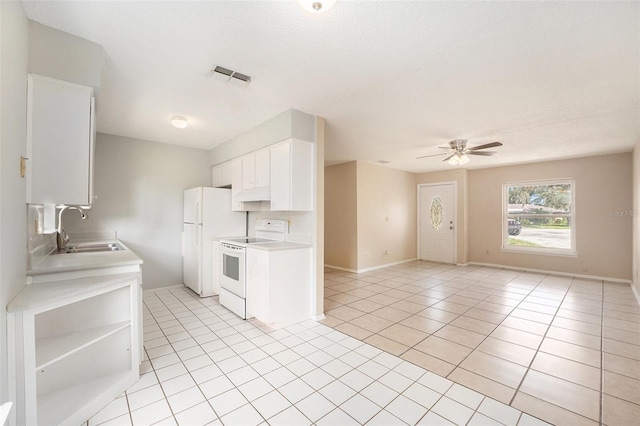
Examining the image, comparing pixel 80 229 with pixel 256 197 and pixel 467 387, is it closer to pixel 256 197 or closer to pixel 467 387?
pixel 256 197

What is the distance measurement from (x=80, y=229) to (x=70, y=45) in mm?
2993

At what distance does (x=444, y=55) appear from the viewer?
2061mm

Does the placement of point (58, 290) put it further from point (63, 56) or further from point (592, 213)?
point (592, 213)

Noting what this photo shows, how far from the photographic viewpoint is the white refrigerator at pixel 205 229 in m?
4.21

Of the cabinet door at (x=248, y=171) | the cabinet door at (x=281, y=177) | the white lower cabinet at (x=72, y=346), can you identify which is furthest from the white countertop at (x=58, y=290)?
the cabinet door at (x=248, y=171)

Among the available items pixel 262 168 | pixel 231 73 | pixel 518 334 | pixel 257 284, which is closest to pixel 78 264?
pixel 257 284

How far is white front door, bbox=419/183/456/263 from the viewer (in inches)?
277

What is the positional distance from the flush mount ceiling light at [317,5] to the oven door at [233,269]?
103 inches

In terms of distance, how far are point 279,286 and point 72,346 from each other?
5.71ft

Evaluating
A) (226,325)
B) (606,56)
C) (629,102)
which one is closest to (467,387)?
(226,325)

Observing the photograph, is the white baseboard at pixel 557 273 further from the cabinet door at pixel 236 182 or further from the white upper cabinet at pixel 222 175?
the white upper cabinet at pixel 222 175

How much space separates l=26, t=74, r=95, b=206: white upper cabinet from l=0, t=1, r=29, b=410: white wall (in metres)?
0.08

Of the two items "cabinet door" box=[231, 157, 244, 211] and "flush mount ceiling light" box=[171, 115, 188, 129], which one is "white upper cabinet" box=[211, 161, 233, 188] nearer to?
"cabinet door" box=[231, 157, 244, 211]

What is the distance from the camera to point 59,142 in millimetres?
1849
